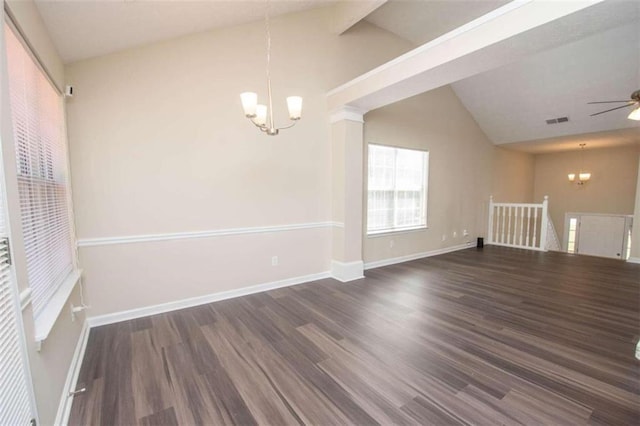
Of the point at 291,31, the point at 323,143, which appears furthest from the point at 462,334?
the point at 291,31

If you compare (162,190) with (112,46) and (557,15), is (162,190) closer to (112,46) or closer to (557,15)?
(112,46)

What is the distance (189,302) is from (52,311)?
156 centimetres

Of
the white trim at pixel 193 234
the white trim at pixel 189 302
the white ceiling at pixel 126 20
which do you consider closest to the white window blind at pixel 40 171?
the white trim at pixel 193 234

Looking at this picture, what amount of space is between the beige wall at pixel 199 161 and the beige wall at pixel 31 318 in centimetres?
69

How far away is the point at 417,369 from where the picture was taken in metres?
2.09

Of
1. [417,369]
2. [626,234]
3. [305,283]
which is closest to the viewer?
[417,369]

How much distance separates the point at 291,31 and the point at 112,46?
2156 millimetres

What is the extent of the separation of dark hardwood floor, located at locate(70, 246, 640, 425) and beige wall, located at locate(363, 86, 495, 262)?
1.86m

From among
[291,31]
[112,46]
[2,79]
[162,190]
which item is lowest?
[162,190]

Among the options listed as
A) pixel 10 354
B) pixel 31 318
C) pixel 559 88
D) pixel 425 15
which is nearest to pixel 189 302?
pixel 31 318

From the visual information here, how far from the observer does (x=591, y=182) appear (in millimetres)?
7898

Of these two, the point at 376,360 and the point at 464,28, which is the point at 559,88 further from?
the point at 376,360

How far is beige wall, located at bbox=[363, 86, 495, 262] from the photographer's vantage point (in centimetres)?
491

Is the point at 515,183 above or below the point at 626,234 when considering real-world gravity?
above
